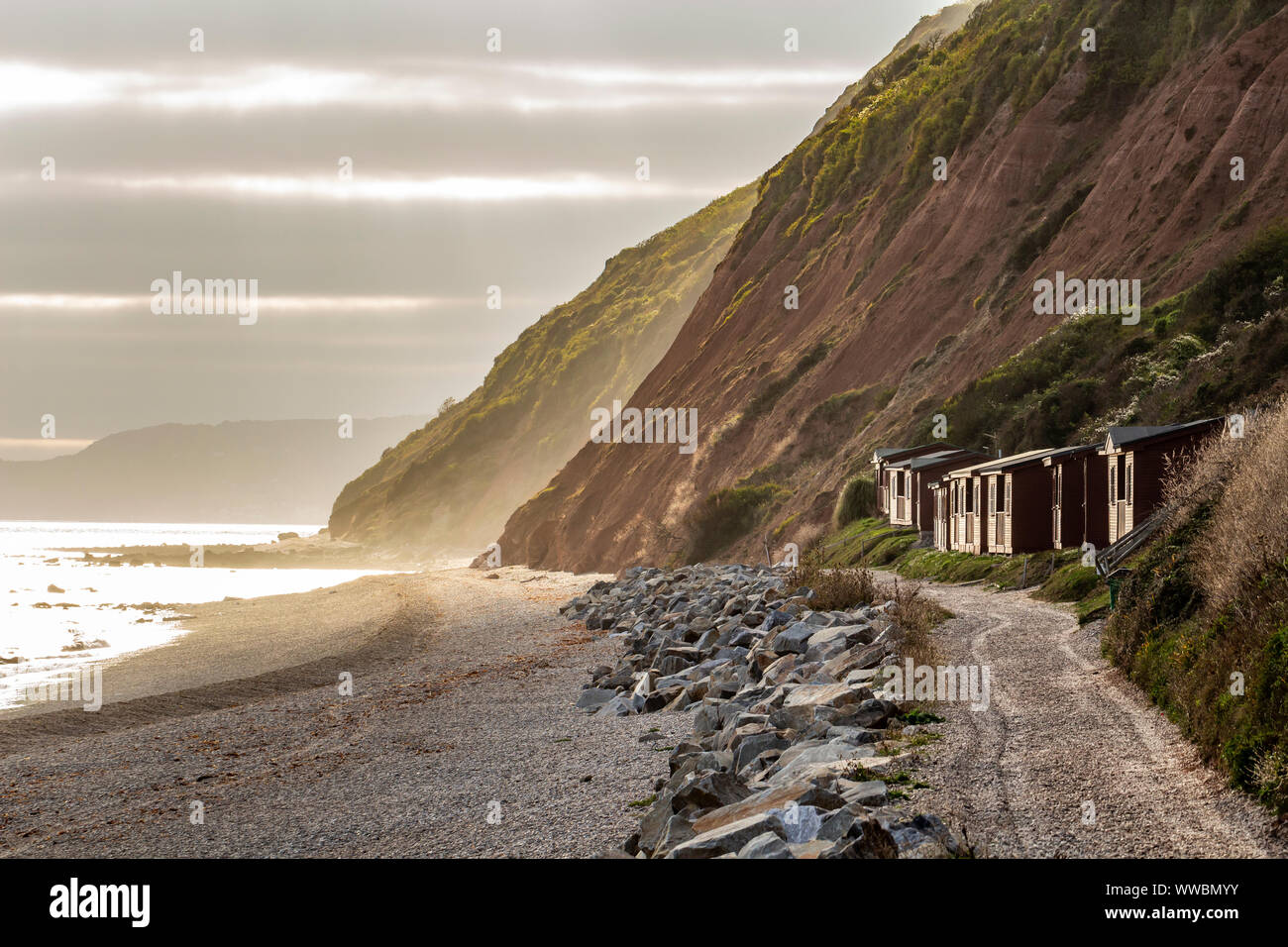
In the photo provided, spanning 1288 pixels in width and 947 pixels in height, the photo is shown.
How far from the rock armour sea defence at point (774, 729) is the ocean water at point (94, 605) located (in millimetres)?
17597

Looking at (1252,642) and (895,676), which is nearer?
(1252,642)

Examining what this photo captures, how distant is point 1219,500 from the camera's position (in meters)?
19.2

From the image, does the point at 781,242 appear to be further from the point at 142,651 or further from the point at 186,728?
the point at 186,728

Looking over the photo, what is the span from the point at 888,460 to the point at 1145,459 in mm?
22582

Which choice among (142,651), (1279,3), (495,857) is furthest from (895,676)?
(1279,3)

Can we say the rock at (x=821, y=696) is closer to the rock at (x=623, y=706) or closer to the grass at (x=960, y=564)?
the rock at (x=623, y=706)

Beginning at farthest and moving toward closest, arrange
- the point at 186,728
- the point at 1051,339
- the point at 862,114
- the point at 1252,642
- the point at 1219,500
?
the point at 862,114 → the point at 1051,339 → the point at 186,728 → the point at 1219,500 → the point at 1252,642

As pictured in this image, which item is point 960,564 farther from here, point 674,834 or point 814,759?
point 674,834

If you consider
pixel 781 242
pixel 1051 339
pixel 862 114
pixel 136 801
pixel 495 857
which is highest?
pixel 862 114

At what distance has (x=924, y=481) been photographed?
161 feet

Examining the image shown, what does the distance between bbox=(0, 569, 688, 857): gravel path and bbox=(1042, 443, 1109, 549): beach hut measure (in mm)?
16516

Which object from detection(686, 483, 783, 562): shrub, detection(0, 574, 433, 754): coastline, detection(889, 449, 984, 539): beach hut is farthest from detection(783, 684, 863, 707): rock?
detection(686, 483, 783, 562): shrub

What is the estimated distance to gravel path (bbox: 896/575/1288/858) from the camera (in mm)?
9062
